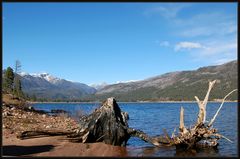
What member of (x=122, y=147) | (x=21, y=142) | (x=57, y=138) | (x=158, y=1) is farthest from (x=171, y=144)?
(x=158, y=1)

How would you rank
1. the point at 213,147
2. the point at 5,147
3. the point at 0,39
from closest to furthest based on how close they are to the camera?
the point at 0,39 < the point at 5,147 < the point at 213,147

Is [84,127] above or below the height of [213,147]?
above

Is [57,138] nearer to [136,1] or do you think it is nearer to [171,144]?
[171,144]

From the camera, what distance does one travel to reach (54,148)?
70.5 ft

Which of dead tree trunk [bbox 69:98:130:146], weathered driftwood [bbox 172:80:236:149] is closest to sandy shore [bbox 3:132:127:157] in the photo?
dead tree trunk [bbox 69:98:130:146]

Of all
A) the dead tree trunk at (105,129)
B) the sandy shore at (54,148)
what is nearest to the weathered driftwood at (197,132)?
the dead tree trunk at (105,129)

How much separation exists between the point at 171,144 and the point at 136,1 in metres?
13.6

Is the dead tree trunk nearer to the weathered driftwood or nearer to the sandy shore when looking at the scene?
the sandy shore

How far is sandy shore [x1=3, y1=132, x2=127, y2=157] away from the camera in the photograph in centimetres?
1975

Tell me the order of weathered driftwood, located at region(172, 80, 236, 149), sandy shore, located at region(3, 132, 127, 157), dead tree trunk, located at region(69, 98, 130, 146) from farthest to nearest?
dead tree trunk, located at region(69, 98, 130, 146) → weathered driftwood, located at region(172, 80, 236, 149) → sandy shore, located at region(3, 132, 127, 157)

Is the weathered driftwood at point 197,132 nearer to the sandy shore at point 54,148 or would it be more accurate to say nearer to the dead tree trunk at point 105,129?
the dead tree trunk at point 105,129

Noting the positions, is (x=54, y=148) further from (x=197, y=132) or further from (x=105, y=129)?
(x=197, y=132)

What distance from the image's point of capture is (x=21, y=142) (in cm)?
2227

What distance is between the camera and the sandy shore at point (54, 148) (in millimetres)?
19750
